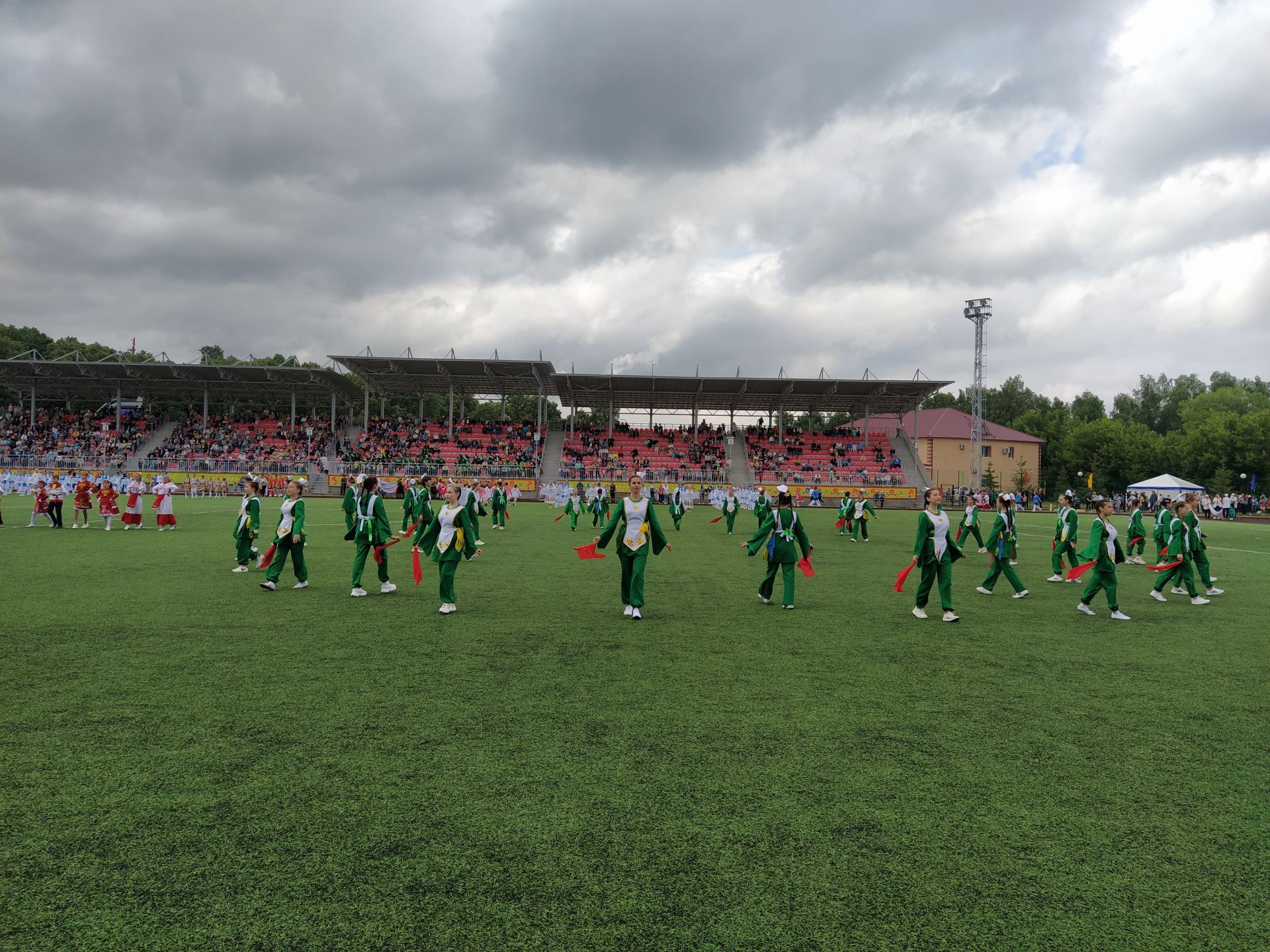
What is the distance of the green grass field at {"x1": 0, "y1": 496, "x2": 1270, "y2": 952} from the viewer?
9.32 ft

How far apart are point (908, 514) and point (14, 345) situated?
8688 centimetres

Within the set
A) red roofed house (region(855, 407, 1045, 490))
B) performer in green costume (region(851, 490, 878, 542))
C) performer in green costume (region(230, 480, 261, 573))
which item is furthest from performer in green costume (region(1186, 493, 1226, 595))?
red roofed house (region(855, 407, 1045, 490))

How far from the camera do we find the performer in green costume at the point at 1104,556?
30.4ft

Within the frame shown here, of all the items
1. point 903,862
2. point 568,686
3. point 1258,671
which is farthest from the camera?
point 1258,671

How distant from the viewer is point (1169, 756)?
180 inches

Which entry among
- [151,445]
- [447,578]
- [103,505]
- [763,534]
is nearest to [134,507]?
[103,505]

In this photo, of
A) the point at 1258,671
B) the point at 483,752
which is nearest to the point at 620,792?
the point at 483,752

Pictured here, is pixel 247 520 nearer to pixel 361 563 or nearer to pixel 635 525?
Result: pixel 361 563

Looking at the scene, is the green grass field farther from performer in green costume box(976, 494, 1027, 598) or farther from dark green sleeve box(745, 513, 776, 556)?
performer in green costume box(976, 494, 1027, 598)

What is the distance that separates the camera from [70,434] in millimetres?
47406

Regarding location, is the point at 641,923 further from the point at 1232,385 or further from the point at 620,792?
the point at 1232,385

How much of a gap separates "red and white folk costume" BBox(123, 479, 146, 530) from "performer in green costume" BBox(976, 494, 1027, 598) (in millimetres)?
21518

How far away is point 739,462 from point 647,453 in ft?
21.1

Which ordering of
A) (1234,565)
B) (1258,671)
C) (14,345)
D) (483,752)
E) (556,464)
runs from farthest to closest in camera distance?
1. (14,345)
2. (556,464)
3. (1234,565)
4. (1258,671)
5. (483,752)
